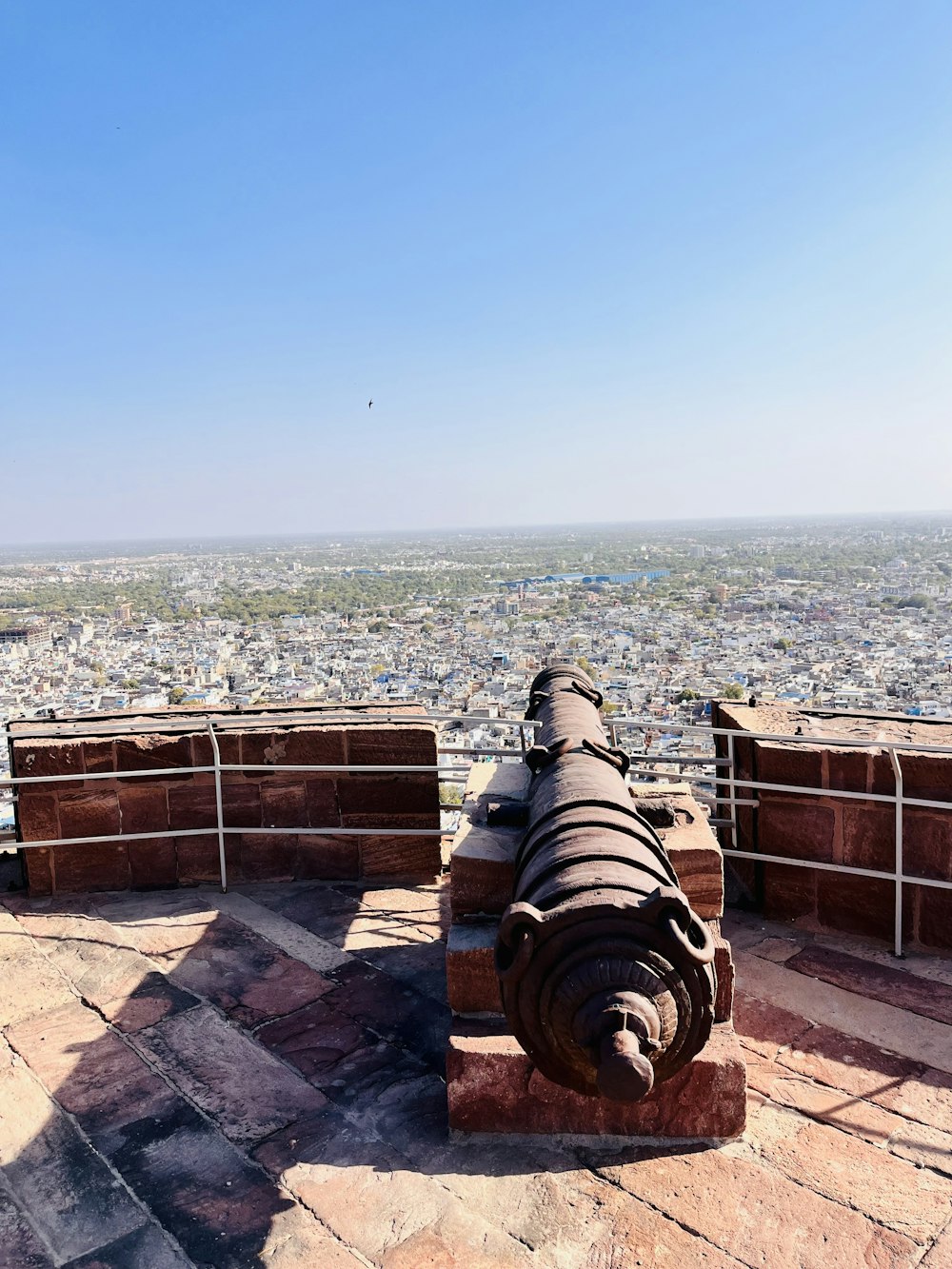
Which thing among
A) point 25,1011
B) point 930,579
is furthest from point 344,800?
point 930,579

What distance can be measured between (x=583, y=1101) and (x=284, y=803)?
3077 millimetres

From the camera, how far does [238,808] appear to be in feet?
18.3

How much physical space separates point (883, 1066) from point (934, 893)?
1.31 metres

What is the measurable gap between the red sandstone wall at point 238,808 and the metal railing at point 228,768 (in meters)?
Answer: 0.03

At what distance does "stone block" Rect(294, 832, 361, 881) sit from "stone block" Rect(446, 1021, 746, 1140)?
2574mm

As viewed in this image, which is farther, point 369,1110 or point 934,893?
point 934,893

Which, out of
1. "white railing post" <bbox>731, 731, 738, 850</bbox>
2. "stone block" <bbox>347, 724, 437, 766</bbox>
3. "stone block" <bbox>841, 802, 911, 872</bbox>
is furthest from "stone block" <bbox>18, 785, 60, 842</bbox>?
"stone block" <bbox>841, 802, 911, 872</bbox>

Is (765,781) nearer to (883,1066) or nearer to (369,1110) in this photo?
(883,1066)

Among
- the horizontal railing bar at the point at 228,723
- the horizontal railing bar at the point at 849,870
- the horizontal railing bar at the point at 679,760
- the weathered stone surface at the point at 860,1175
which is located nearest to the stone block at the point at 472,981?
the weathered stone surface at the point at 860,1175

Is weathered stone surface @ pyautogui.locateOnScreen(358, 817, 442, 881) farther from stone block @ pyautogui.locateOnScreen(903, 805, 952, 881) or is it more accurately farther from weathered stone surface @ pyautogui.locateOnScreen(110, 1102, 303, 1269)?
stone block @ pyautogui.locateOnScreen(903, 805, 952, 881)

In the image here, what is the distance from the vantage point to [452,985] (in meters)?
3.27

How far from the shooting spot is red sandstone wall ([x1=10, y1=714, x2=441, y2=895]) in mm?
5410

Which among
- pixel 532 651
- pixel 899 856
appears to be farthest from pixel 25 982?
pixel 532 651

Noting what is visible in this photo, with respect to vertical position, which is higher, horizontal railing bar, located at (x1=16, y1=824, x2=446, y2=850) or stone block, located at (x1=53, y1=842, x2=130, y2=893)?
horizontal railing bar, located at (x1=16, y1=824, x2=446, y2=850)
